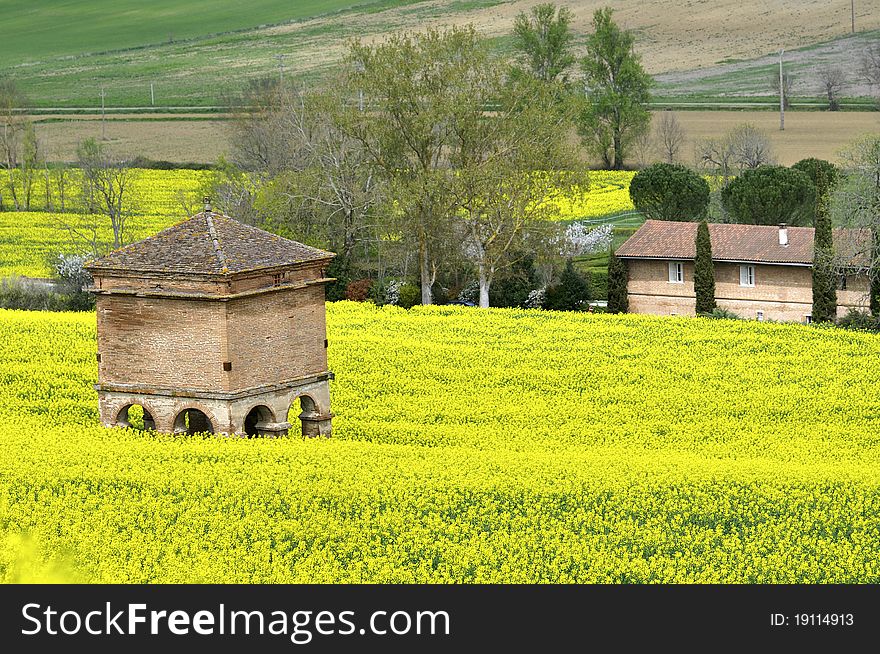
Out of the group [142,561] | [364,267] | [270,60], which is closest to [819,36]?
[270,60]

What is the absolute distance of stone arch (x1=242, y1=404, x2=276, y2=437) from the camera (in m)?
39.2

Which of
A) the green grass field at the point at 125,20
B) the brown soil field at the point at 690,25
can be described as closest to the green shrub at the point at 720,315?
the brown soil field at the point at 690,25

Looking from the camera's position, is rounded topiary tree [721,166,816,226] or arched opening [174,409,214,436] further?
rounded topiary tree [721,166,816,226]

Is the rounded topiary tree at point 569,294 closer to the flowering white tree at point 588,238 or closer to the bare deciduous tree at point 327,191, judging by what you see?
the bare deciduous tree at point 327,191

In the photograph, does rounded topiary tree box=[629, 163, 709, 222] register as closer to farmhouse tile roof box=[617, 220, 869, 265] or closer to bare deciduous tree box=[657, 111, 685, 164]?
farmhouse tile roof box=[617, 220, 869, 265]

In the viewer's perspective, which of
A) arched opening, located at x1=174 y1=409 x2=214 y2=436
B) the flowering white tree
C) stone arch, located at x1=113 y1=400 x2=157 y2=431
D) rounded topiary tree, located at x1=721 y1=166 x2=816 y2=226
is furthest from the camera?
rounded topiary tree, located at x1=721 y1=166 x2=816 y2=226

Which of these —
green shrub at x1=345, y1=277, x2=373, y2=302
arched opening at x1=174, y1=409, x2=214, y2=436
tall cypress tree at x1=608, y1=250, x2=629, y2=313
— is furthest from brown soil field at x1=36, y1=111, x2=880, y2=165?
arched opening at x1=174, y1=409, x2=214, y2=436

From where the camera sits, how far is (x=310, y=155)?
84500 millimetres

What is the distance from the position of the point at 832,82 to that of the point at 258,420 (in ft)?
340

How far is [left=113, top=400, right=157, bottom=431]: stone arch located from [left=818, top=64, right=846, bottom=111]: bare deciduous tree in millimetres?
100017

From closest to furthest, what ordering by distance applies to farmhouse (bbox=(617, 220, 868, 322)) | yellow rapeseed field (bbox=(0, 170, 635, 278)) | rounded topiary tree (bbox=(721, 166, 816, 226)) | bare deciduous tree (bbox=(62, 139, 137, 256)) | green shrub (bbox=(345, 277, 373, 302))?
farmhouse (bbox=(617, 220, 868, 322))
green shrub (bbox=(345, 277, 373, 302))
bare deciduous tree (bbox=(62, 139, 137, 256))
rounded topiary tree (bbox=(721, 166, 816, 226))
yellow rapeseed field (bbox=(0, 170, 635, 278))

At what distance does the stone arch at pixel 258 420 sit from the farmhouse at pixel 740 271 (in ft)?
103

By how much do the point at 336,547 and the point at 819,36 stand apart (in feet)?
448

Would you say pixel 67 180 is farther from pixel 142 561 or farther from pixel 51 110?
pixel 142 561
